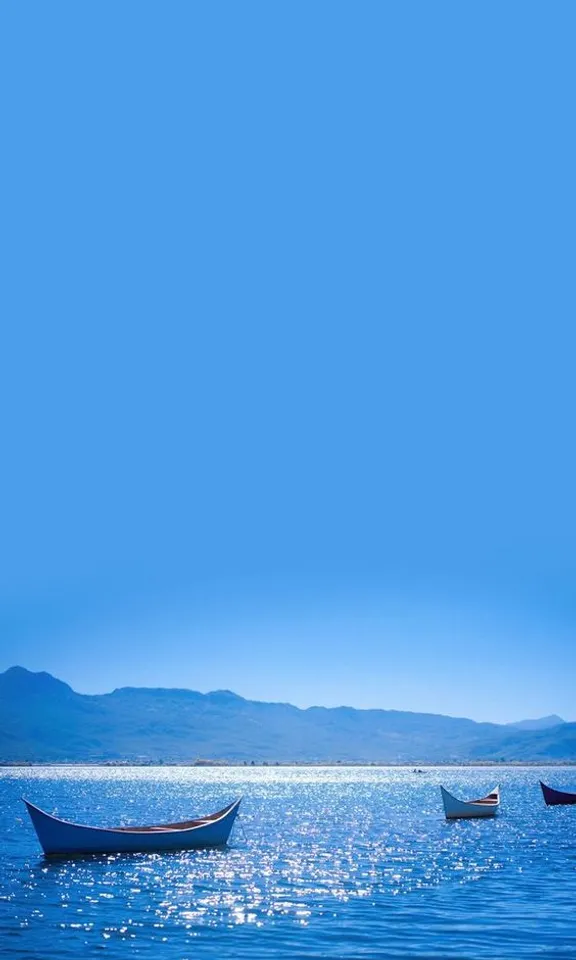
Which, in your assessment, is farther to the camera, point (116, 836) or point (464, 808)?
point (464, 808)

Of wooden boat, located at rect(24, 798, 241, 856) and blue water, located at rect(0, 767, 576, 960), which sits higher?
wooden boat, located at rect(24, 798, 241, 856)

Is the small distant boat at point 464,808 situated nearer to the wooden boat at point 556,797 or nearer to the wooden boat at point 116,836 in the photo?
the wooden boat at point 556,797

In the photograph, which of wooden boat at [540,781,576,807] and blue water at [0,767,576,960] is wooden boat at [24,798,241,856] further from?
wooden boat at [540,781,576,807]

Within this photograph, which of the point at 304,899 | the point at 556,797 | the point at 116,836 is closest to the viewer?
the point at 304,899

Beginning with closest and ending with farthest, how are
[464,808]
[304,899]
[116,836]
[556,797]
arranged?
[304,899], [116,836], [464,808], [556,797]

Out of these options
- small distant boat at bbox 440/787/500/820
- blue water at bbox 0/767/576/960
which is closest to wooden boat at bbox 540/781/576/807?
small distant boat at bbox 440/787/500/820

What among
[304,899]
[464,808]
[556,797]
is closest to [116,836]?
[304,899]

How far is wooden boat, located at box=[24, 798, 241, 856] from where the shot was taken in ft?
169

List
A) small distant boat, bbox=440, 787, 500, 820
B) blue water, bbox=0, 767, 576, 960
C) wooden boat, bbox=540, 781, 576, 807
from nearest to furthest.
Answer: blue water, bbox=0, 767, 576, 960, small distant boat, bbox=440, 787, 500, 820, wooden boat, bbox=540, 781, 576, 807

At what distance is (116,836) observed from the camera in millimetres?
52688

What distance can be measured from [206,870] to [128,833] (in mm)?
6896

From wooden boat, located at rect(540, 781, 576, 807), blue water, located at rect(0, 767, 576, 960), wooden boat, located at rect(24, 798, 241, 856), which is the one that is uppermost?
wooden boat, located at rect(24, 798, 241, 856)

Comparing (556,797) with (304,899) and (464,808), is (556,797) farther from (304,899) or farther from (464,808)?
(304,899)

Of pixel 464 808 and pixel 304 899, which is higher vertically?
pixel 304 899
